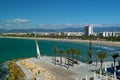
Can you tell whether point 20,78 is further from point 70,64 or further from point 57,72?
point 70,64

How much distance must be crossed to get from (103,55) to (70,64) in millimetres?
7895

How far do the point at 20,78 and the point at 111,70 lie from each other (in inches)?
642

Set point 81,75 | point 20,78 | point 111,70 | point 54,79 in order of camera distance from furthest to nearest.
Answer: point 111,70 < point 81,75 < point 54,79 < point 20,78

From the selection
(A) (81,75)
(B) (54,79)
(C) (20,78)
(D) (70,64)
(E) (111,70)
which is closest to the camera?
(C) (20,78)

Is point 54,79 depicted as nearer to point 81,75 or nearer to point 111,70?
point 81,75

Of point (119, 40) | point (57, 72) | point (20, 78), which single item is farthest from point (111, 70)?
point (119, 40)

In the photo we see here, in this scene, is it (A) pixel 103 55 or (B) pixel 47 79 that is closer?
(B) pixel 47 79

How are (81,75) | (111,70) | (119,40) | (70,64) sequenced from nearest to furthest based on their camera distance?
(81,75)
(111,70)
(70,64)
(119,40)

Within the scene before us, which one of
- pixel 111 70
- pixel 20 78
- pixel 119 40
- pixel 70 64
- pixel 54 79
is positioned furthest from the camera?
pixel 119 40

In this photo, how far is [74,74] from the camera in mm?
37812

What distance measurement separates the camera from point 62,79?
34.2 metres

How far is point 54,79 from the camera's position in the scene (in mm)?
33906

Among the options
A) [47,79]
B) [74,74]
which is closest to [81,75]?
[74,74]

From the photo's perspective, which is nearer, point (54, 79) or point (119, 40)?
point (54, 79)
